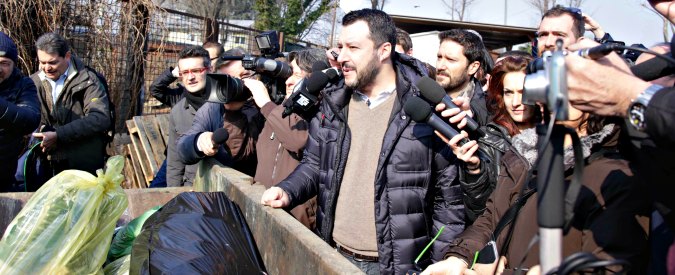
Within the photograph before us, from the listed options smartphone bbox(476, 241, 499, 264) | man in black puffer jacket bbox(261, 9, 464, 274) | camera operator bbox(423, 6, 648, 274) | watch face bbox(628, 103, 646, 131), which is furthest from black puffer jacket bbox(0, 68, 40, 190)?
watch face bbox(628, 103, 646, 131)

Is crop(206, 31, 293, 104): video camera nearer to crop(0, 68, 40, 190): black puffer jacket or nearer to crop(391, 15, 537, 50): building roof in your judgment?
crop(0, 68, 40, 190): black puffer jacket

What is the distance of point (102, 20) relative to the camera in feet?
26.2

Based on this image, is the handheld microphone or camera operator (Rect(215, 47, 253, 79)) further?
camera operator (Rect(215, 47, 253, 79))

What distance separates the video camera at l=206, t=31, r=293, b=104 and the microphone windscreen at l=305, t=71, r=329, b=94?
2.20 feet

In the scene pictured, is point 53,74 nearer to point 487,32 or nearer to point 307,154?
point 307,154

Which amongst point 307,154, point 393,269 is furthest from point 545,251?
point 307,154

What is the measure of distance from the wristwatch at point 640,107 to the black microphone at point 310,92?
1935 millimetres

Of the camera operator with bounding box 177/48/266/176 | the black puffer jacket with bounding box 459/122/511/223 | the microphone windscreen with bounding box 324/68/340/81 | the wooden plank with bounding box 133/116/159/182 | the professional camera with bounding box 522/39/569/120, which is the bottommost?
the wooden plank with bounding box 133/116/159/182


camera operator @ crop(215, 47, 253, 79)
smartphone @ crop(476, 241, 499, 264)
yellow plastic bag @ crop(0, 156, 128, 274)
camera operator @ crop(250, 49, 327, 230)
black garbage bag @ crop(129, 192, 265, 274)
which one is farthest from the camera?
camera operator @ crop(215, 47, 253, 79)

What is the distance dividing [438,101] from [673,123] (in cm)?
128

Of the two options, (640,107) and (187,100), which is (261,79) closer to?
(187,100)

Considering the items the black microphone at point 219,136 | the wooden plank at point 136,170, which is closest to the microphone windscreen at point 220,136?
the black microphone at point 219,136

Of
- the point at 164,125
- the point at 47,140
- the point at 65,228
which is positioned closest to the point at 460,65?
the point at 65,228

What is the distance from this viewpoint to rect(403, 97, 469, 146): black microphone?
251cm
